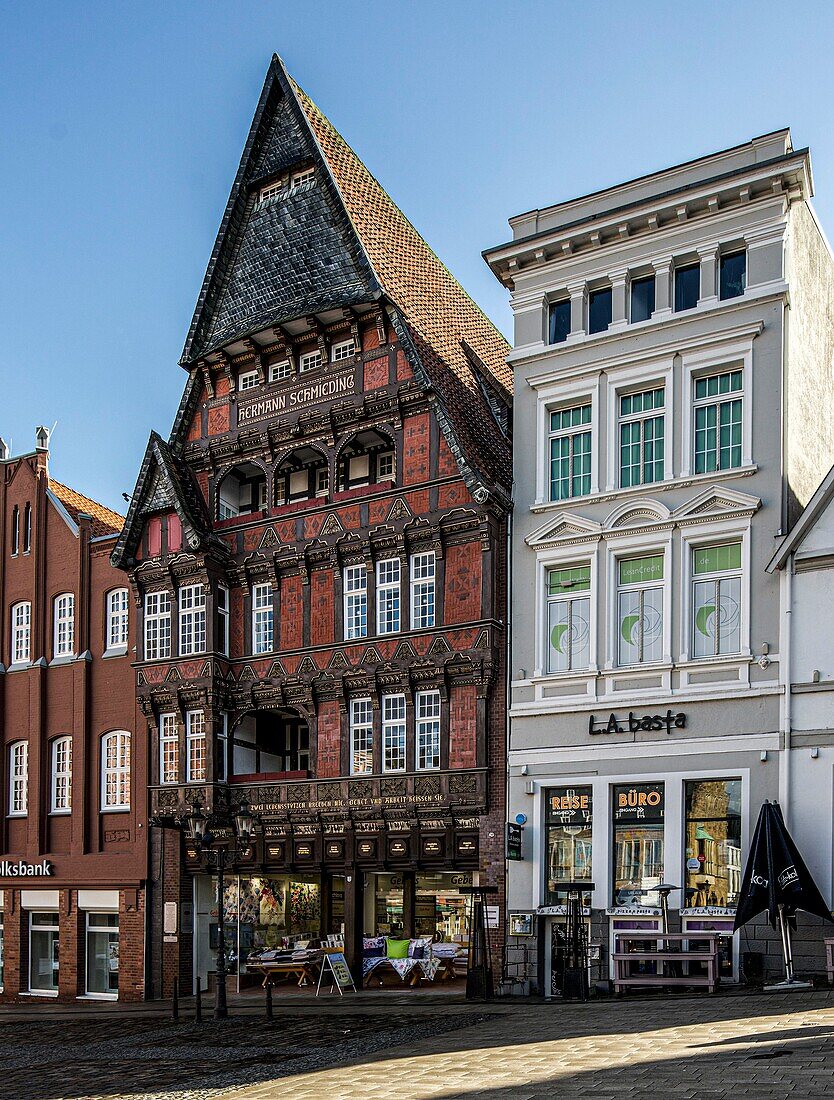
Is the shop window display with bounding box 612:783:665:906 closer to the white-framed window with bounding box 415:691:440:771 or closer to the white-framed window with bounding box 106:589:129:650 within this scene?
the white-framed window with bounding box 415:691:440:771

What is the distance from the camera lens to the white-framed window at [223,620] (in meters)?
35.7

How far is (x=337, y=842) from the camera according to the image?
33.2 metres

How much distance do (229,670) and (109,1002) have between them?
9.09 m

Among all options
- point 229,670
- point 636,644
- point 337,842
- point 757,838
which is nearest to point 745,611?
point 636,644

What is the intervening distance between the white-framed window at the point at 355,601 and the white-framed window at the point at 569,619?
5131mm

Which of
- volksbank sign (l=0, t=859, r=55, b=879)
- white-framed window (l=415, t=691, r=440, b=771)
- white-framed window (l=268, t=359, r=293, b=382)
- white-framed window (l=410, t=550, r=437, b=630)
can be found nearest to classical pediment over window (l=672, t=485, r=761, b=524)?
white-framed window (l=410, t=550, r=437, b=630)

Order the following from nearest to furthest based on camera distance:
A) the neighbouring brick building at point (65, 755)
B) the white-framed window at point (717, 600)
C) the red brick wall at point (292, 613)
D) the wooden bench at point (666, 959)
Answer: the wooden bench at point (666, 959), the white-framed window at point (717, 600), the red brick wall at point (292, 613), the neighbouring brick building at point (65, 755)

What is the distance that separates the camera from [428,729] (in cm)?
3234

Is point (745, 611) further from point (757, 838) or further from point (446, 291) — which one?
point (446, 291)

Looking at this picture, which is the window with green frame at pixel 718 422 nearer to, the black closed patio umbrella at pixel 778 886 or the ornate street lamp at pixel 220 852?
the black closed patio umbrella at pixel 778 886

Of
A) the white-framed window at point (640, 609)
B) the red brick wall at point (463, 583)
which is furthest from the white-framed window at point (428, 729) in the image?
the white-framed window at point (640, 609)

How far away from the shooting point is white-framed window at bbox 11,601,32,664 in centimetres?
4078

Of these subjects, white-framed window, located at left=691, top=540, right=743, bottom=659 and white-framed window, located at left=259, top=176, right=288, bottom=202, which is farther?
white-framed window, located at left=259, top=176, right=288, bottom=202

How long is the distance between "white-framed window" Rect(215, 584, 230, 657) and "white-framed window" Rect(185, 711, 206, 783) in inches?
69.8
